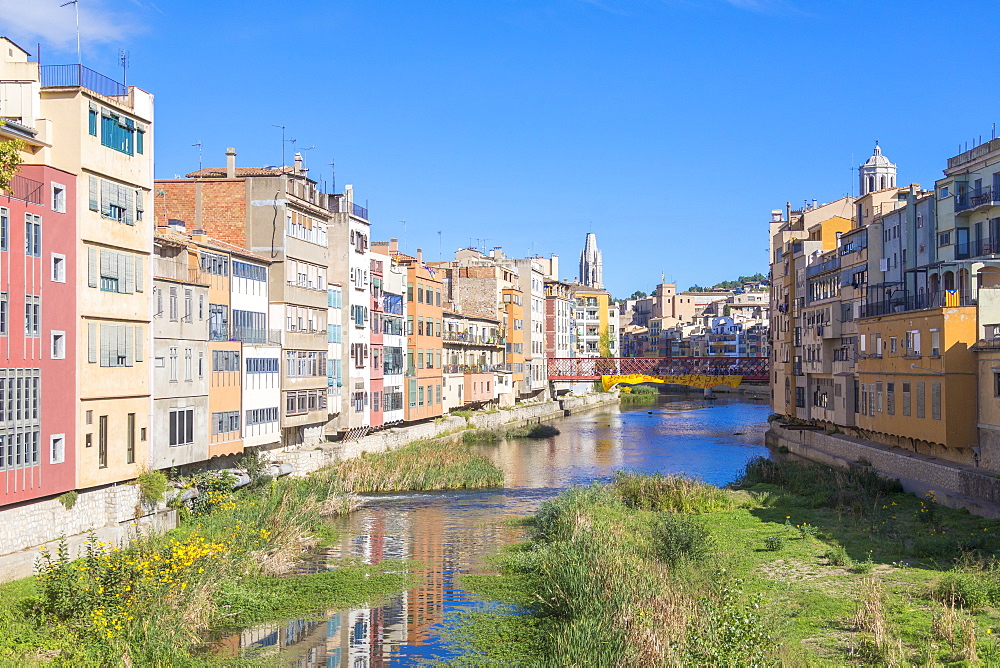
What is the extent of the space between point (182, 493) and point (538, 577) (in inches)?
453

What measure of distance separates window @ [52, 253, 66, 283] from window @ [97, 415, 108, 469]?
3.94 m

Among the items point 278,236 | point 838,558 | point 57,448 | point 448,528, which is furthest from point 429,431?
point 838,558

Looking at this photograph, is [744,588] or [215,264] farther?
[215,264]

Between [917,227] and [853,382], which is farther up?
[917,227]

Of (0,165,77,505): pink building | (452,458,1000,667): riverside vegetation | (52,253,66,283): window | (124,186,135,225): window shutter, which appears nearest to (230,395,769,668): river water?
(452,458,1000,667): riverside vegetation

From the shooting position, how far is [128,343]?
29.2 meters

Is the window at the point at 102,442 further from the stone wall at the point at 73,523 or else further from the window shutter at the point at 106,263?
the window shutter at the point at 106,263

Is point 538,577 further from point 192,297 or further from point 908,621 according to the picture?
point 192,297

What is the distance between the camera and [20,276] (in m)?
24.2

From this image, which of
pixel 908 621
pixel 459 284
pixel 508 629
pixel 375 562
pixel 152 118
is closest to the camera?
pixel 908 621

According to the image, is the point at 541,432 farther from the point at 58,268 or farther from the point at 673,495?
the point at 58,268

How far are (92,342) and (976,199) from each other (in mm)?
33027

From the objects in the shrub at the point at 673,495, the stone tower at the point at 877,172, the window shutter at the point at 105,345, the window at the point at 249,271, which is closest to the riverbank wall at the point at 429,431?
the window at the point at 249,271

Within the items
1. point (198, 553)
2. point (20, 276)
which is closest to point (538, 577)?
point (198, 553)
